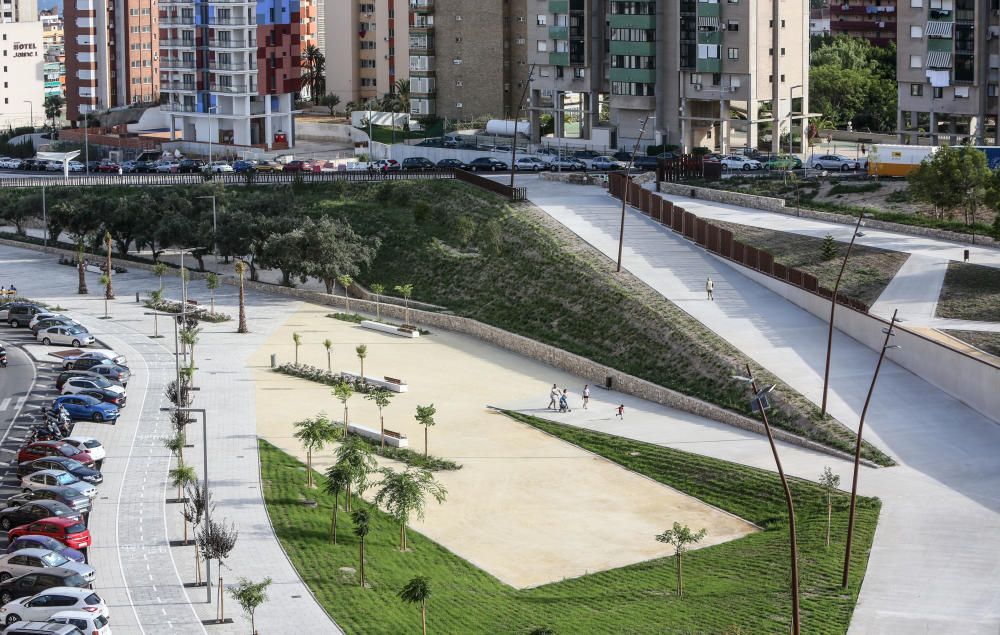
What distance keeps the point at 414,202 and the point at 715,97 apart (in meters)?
30.8

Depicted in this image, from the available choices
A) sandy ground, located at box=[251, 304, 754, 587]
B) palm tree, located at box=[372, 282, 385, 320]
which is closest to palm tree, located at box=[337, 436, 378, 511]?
sandy ground, located at box=[251, 304, 754, 587]

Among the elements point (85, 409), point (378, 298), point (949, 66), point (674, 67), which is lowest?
point (85, 409)

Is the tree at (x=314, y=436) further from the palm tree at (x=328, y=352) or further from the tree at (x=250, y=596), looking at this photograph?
the palm tree at (x=328, y=352)

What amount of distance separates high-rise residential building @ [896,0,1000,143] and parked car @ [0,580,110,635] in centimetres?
8916

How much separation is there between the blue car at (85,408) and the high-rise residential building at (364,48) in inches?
3865

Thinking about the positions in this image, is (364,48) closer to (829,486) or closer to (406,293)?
(406,293)

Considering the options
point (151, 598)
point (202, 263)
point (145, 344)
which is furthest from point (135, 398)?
point (202, 263)

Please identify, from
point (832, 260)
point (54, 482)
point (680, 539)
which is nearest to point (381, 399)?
point (54, 482)

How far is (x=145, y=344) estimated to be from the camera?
81.4m

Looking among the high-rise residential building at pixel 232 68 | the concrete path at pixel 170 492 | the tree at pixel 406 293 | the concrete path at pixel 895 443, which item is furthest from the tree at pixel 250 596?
the high-rise residential building at pixel 232 68

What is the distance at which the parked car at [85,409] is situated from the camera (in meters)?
65.6

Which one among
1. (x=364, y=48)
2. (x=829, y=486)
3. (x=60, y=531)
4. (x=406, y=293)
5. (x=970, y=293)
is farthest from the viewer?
(x=364, y=48)

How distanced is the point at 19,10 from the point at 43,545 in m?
146

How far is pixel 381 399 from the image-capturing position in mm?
65375
